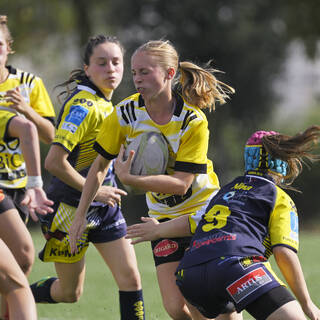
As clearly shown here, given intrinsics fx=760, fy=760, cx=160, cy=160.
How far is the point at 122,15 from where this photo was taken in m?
21.5

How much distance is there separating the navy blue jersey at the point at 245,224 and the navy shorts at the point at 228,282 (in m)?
0.05

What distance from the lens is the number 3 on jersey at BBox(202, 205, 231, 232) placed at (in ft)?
13.0

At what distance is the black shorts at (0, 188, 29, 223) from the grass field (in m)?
0.99

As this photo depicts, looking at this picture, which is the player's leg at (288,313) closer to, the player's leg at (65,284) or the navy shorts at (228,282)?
the navy shorts at (228,282)

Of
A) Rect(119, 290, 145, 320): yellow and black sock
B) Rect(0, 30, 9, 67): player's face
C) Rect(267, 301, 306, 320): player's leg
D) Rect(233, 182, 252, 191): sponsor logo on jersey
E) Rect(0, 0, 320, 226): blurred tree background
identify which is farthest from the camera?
Rect(0, 0, 320, 226): blurred tree background

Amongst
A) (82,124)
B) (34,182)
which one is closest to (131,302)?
(34,182)

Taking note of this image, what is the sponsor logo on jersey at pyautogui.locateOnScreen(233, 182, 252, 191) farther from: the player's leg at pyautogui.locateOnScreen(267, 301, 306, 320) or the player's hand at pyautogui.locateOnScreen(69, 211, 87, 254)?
the player's hand at pyautogui.locateOnScreen(69, 211, 87, 254)

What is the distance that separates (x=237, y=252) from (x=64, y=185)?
5.93ft

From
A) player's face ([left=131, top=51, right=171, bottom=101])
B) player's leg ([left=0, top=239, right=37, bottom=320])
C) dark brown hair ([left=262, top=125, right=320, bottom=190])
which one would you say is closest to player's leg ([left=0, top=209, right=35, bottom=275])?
player's leg ([left=0, top=239, right=37, bottom=320])

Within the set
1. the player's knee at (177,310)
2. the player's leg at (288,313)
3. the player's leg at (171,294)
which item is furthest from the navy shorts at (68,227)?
the player's leg at (288,313)

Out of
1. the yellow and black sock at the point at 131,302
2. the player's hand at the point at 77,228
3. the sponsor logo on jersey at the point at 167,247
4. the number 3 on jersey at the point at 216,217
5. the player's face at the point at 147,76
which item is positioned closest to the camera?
the number 3 on jersey at the point at 216,217

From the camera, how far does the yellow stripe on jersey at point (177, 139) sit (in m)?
4.47

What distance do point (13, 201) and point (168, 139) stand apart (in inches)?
60.3

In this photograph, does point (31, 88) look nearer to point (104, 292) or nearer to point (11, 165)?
point (11, 165)
